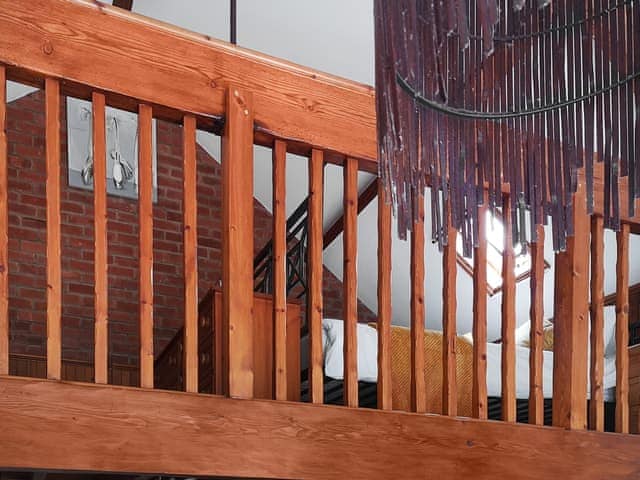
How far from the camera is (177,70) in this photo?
3104mm

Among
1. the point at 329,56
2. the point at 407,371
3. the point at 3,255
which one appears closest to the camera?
the point at 3,255

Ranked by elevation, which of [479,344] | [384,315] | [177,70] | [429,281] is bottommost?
[479,344]

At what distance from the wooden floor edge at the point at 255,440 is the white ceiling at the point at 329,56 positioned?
2.51 meters

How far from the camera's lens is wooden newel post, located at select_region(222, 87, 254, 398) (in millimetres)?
3025

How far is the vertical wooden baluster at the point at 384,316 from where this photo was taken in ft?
10.8

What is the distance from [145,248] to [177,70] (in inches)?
22.0

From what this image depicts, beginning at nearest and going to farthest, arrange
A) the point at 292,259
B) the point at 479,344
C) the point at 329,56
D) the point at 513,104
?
the point at 513,104 → the point at 479,344 → the point at 329,56 → the point at 292,259

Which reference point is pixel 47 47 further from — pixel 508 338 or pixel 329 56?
pixel 329 56

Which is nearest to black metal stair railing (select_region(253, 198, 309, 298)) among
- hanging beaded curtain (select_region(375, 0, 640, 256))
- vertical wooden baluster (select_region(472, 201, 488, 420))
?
vertical wooden baluster (select_region(472, 201, 488, 420))

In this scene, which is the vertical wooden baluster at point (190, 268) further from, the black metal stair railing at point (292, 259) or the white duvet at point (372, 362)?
the black metal stair railing at point (292, 259)

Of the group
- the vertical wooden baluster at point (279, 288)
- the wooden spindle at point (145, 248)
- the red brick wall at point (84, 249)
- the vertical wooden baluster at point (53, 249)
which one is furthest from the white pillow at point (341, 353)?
the red brick wall at point (84, 249)

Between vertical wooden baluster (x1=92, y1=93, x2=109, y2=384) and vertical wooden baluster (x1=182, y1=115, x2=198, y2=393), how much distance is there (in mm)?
238

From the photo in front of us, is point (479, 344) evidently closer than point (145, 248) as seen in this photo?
No

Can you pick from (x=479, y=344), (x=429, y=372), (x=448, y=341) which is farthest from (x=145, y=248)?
(x=429, y=372)
